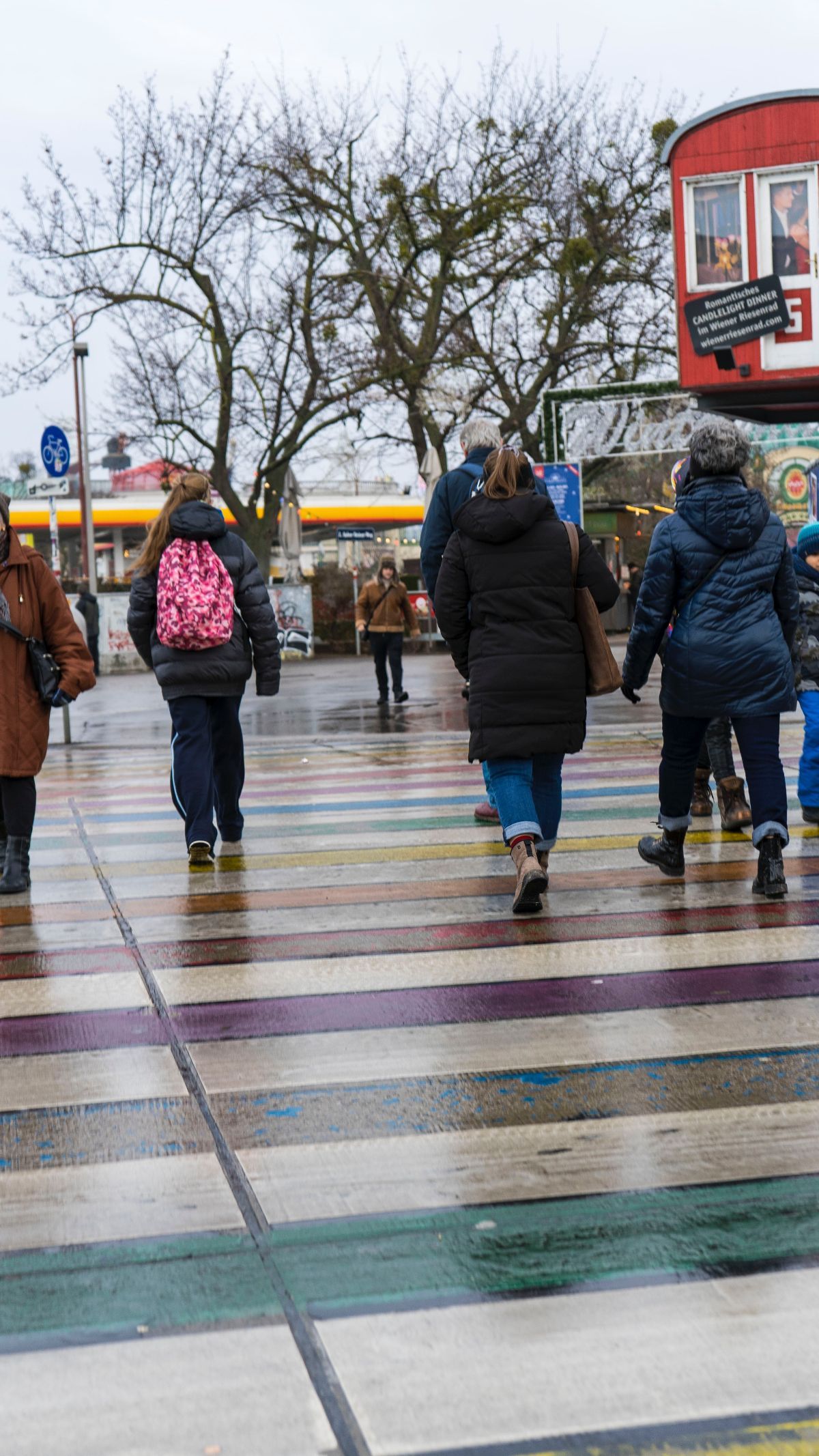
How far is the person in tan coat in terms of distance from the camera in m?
19.5

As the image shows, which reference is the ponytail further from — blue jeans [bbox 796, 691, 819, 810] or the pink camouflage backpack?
blue jeans [bbox 796, 691, 819, 810]

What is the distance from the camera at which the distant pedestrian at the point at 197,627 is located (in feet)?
24.0

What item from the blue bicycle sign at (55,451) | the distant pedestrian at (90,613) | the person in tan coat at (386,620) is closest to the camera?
the blue bicycle sign at (55,451)

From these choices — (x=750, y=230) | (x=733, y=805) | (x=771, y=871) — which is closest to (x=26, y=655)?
(x=771, y=871)

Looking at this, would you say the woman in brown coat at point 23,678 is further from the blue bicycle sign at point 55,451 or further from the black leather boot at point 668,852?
the blue bicycle sign at point 55,451

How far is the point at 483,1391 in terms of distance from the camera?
255 cm

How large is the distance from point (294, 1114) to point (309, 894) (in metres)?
2.85

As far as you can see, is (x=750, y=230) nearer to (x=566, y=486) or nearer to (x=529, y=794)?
(x=566, y=486)

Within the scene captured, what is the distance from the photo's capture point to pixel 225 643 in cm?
736

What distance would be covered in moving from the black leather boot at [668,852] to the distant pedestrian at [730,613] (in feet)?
1.19

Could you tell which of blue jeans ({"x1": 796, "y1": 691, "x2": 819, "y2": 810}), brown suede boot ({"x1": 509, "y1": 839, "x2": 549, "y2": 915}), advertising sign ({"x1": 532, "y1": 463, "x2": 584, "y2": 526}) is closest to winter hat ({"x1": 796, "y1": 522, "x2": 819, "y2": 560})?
blue jeans ({"x1": 796, "y1": 691, "x2": 819, "y2": 810})

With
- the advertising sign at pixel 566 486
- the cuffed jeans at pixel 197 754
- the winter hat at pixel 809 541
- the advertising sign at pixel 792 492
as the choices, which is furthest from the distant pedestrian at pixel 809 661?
the advertising sign at pixel 792 492

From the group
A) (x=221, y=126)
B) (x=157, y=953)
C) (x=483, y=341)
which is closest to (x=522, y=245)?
(x=483, y=341)

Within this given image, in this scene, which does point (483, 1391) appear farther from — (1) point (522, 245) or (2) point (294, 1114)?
(1) point (522, 245)
